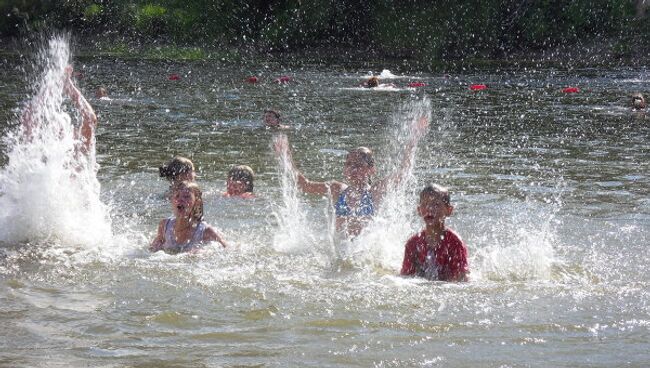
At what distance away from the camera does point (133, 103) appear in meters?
23.7

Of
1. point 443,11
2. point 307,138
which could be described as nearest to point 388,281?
point 307,138

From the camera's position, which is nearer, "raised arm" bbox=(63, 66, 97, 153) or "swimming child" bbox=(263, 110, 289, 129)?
"raised arm" bbox=(63, 66, 97, 153)

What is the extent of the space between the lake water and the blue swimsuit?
16 cm

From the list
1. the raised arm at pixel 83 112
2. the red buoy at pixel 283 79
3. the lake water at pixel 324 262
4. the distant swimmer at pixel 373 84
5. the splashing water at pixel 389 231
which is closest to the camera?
the lake water at pixel 324 262

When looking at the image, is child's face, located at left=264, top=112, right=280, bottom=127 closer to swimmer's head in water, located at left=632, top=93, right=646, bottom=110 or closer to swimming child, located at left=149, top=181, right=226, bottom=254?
swimmer's head in water, located at left=632, top=93, right=646, bottom=110

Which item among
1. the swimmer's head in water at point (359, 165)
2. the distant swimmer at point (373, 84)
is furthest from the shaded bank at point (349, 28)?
the swimmer's head in water at point (359, 165)

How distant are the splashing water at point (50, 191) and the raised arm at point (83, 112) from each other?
0.10 meters

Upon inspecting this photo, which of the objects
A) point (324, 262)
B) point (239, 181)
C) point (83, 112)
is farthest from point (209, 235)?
point (239, 181)

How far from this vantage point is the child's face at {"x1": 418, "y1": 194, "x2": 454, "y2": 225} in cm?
796

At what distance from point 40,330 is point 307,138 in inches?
455

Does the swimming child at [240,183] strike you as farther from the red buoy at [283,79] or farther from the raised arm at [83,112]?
the red buoy at [283,79]

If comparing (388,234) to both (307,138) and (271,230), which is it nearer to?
(271,230)

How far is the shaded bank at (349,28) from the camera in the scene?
4356 cm

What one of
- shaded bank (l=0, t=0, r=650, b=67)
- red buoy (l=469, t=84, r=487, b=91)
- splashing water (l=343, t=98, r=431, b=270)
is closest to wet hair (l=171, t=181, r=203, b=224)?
splashing water (l=343, t=98, r=431, b=270)
